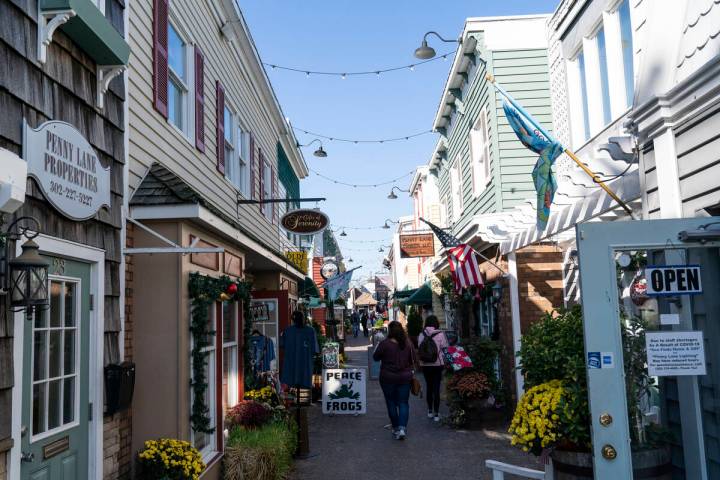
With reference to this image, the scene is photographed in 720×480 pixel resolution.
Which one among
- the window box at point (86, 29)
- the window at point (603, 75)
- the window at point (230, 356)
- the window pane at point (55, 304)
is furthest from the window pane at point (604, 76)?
the window pane at point (55, 304)

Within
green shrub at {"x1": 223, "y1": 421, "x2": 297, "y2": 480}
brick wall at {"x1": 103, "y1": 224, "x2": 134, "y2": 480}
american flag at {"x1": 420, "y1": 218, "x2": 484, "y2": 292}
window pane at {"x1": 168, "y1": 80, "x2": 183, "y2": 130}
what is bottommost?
green shrub at {"x1": 223, "y1": 421, "x2": 297, "y2": 480}

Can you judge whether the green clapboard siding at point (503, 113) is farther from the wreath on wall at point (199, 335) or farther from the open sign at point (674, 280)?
the open sign at point (674, 280)

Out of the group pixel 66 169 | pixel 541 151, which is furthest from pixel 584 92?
pixel 66 169

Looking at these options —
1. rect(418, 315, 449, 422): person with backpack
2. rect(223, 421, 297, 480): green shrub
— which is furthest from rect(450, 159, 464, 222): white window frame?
rect(223, 421, 297, 480): green shrub

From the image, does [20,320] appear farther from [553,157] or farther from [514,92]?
[514,92]

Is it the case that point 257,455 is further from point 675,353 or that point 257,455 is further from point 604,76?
point 604,76

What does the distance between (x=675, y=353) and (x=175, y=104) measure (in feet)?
19.8

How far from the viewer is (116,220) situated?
18.0 ft

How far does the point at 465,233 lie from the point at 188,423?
7.04 m

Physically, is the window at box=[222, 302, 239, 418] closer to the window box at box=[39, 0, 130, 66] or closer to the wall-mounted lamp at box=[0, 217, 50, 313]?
the window box at box=[39, 0, 130, 66]

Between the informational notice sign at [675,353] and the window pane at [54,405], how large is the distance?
3881mm

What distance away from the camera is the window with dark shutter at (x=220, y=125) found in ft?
30.3

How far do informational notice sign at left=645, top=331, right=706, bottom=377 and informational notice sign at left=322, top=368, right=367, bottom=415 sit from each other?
751cm

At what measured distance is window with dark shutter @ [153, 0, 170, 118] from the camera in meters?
6.78
